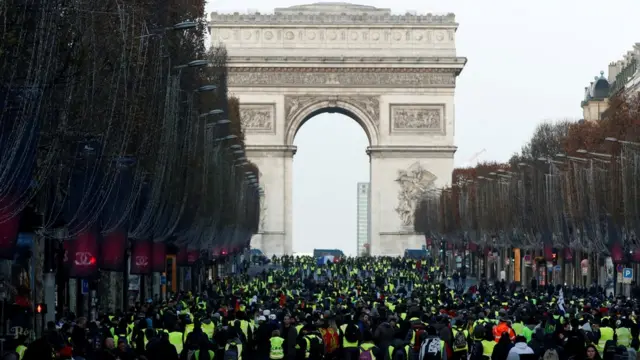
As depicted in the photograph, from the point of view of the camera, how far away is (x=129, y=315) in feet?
130

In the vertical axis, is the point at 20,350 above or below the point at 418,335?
below

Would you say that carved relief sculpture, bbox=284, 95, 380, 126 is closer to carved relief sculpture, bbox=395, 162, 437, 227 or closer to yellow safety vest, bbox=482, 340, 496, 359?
carved relief sculpture, bbox=395, 162, 437, 227

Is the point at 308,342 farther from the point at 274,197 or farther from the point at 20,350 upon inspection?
the point at 274,197

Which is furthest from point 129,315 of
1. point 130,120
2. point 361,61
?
point 361,61

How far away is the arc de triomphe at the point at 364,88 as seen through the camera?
127625mm

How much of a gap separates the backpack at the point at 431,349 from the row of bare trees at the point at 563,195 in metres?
31.1

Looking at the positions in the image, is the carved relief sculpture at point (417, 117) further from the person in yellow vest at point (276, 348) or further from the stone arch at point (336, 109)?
the person in yellow vest at point (276, 348)

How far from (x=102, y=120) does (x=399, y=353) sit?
35.0ft

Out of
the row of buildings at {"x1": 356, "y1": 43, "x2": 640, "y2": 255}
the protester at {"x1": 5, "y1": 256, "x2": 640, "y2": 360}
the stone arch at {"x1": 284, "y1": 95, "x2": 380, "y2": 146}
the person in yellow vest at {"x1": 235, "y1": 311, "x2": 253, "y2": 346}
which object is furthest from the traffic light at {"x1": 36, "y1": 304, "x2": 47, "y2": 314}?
the stone arch at {"x1": 284, "y1": 95, "x2": 380, "y2": 146}

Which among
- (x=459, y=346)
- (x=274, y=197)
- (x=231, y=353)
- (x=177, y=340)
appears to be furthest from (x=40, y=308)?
(x=274, y=197)

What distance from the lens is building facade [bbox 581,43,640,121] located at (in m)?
102

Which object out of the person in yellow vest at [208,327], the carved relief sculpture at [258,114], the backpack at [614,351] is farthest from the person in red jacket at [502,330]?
the carved relief sculpture at [258,114]

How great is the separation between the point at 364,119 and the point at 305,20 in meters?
7.14

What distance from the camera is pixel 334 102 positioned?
423 ft
